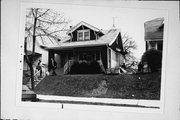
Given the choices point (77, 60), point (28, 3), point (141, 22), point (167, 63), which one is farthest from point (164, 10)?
point (28, 3)

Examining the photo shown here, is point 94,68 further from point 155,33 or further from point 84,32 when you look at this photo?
point 155,33

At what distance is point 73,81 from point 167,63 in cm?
75

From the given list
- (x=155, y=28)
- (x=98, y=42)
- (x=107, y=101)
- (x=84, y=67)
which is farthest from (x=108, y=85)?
(x=155, y=28)

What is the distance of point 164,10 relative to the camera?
1640 mm

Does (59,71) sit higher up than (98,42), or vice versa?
(98,42)

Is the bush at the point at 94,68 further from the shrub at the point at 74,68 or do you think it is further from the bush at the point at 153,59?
the bush at the point at 153,59

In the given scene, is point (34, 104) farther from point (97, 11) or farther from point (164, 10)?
point (164, 10)

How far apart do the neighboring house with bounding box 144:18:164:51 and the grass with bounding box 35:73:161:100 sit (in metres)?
0.23

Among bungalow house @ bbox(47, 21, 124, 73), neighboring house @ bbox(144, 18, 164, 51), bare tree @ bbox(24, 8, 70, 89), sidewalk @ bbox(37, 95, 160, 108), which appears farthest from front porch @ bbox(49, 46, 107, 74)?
neighboring house @ bbox(144, 18, 164, 51)

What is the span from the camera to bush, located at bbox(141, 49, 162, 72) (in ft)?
5.36

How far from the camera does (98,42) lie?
5.49 feet

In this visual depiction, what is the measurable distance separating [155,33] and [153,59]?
203mm

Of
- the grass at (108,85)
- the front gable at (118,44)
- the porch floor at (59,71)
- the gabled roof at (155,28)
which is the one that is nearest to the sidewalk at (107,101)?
the grass at (108,85)

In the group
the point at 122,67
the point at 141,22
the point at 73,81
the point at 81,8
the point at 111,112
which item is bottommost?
the point at 111,112
